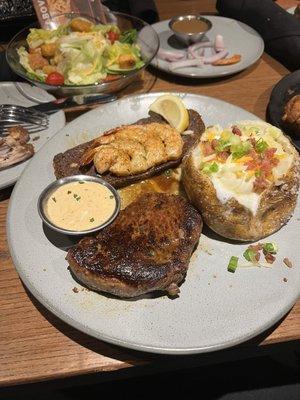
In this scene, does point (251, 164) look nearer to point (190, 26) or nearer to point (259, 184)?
point (259, 184)

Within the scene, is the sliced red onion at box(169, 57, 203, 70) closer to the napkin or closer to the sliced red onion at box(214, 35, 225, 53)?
the sliced red onion at box(214, 35, 225, 53)

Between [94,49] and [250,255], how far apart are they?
87.5 inches

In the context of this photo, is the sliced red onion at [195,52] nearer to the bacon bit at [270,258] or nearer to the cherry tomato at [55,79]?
the cherry tomato at [55,79]

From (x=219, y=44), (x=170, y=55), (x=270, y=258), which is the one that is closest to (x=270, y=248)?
(x=270, y=258)

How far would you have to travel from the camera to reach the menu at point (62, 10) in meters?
3.60

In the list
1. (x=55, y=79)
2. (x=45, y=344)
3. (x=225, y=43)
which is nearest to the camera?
(x=45, y=344)

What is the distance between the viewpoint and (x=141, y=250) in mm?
1905

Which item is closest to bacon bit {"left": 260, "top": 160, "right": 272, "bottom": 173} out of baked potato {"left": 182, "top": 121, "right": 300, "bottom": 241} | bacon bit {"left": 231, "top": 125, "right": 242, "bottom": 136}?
baked potato {"left": 182, "top": 121, "right": 300, "bottom": 241}

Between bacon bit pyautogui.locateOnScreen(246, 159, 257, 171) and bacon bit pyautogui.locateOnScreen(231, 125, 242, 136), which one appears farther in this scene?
bacon bit pyautogui.locateOnScreen(231, 125, 242, 136)

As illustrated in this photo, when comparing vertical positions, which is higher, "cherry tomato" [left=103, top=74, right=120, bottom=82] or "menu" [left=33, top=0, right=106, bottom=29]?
"menu" [left=33, top=0, right=106, bottom=29]

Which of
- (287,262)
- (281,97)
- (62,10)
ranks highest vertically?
(62,10)

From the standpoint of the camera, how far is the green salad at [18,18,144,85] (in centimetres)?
329

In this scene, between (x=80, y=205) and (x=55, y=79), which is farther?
(x=55, y=79)

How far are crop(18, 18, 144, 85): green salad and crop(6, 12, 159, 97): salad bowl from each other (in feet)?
0.04
